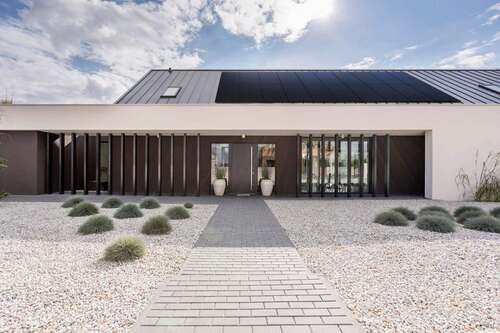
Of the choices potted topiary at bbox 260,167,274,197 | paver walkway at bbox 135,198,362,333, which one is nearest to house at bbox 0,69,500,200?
potted topiary at bbox 260,167,274,197

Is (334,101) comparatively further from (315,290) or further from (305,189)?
(315,290)

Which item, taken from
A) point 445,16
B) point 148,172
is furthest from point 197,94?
point 445,16

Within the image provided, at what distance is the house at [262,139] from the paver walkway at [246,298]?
720 centimetres

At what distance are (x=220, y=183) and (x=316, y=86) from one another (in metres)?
7.27

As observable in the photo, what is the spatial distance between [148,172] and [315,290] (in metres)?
10.2

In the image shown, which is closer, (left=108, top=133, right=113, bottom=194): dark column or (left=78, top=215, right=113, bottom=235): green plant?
(left=78, top=215, right=113, bottom=235): green plant

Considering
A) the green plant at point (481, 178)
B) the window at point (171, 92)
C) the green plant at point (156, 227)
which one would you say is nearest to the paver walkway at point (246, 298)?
the green plant at point (156, 227)

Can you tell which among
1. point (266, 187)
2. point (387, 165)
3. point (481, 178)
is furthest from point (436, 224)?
point (481, 178)

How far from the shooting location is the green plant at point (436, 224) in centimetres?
534

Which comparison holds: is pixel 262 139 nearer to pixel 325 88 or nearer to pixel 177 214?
pixel 325 88

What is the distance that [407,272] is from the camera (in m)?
3.37

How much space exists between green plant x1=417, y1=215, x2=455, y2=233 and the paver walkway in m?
3.53

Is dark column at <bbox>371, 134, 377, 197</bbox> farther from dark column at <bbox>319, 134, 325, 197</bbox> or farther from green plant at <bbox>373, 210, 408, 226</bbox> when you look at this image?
green plant at <bbox>373, 210, 408, 226</bbox>

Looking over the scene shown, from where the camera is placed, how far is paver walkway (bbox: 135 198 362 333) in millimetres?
2203
